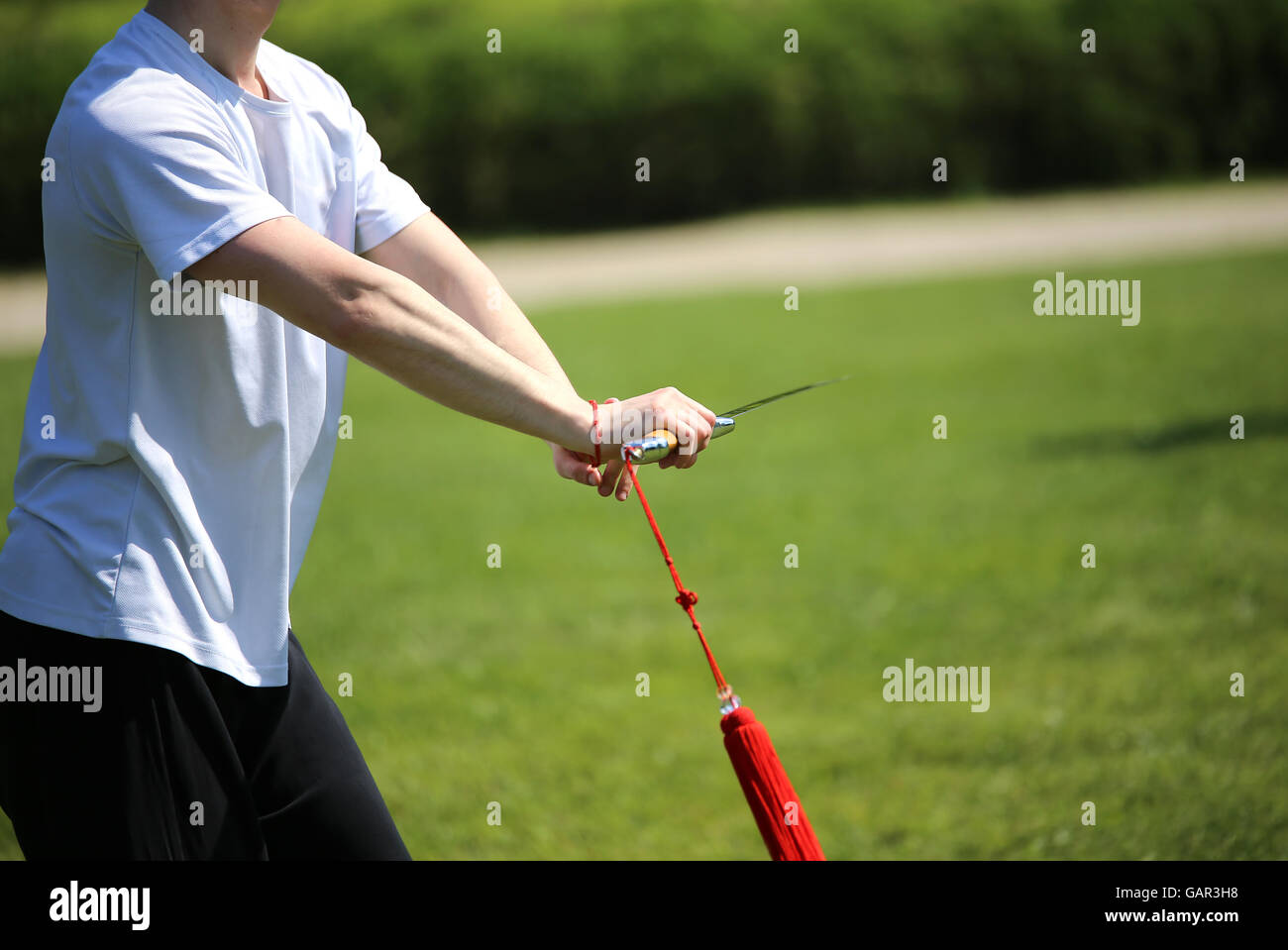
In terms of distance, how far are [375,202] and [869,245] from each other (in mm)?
16315

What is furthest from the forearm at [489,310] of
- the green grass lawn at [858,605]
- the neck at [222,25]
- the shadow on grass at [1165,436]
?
the shadow on grass at [1165,436]

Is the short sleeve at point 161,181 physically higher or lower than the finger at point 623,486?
higher

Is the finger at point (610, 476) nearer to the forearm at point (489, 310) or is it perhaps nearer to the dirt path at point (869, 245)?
the forearm at point (489, 310)

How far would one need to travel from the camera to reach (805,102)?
20359mm

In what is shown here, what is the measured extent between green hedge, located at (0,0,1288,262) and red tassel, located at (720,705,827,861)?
18.5m

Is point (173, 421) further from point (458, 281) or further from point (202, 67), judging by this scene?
point (458, 281)

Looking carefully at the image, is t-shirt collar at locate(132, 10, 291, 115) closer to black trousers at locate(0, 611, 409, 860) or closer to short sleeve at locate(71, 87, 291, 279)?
short sleeve at locate(71, 87, 291, 279)

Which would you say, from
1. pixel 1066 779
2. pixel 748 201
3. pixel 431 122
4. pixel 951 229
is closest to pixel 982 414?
pixel 1066 779

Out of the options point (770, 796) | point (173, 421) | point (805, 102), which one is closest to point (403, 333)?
point (173, 421)

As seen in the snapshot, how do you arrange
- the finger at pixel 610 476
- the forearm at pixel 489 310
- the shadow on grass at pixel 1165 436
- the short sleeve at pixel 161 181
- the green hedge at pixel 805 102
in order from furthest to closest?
1. the green hedge at pixel 805 102
2. the shadow on grass at pixel 1165 436
3. the forearm at pixel 489 310
4. the finger at pixel 610 476
5. the short sleeve at pixel 161 181

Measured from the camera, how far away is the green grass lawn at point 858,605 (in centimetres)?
488

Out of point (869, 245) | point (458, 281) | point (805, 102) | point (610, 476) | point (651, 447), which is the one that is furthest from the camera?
point (805, 102)

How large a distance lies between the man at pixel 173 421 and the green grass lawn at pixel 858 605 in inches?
102
